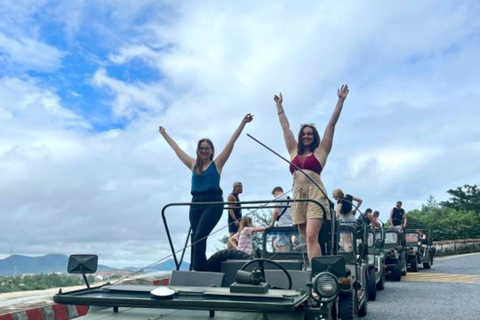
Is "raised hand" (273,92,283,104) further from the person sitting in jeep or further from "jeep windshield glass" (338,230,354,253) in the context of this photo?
the person sitting in jeep

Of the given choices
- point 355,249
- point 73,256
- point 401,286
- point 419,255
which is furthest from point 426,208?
point 73,256

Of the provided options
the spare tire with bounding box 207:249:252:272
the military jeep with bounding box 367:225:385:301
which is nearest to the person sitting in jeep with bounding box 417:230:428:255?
the military jeep with bounding box 367:225:385:301

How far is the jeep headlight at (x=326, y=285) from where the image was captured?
3592 millimetres

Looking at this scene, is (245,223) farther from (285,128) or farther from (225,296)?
(225,296)

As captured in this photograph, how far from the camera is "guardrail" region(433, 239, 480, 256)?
101 ft

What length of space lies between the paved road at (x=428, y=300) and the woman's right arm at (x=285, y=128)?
3530 millimetres

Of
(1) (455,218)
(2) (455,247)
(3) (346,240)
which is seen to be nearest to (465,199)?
(1) (455,218)

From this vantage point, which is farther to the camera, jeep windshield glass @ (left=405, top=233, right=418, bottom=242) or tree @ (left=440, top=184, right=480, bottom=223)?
tree @ (left=440, top=184, right=480, bottom=223)

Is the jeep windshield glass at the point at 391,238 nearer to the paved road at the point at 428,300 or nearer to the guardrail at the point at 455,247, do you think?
the paved road at the point at 428,300

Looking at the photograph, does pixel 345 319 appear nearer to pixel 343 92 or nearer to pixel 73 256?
pixel 343 92

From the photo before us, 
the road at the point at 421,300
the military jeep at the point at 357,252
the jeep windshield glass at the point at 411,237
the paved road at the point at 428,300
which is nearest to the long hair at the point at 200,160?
the road at the point at 421,300

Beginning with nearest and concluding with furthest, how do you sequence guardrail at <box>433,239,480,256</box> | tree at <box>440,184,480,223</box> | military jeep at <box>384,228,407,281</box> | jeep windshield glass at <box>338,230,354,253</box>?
jeep windshield glass at <box>338,230,354,253</box>
military jeep at <box>384,228,407,281</box>
guardrail at <box>433,239,480,256</box>
tree at <box>440,184,480,223</box>

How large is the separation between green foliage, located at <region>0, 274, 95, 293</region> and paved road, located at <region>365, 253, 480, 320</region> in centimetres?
431

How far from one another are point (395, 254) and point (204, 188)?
10245mm
